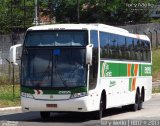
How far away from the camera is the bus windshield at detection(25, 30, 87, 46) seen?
2036 centimetres

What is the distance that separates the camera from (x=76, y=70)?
20.0 metres

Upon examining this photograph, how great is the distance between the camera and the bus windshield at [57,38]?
802 inches

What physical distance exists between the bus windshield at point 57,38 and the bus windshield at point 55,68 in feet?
0.76

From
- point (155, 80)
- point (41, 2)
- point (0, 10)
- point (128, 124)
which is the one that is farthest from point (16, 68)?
point (41, 2)

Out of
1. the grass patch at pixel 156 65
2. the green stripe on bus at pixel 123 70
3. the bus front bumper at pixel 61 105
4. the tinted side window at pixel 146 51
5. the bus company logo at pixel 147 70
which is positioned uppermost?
the tinted side window at pixel 146 51

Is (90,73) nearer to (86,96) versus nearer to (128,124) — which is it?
(86,96)

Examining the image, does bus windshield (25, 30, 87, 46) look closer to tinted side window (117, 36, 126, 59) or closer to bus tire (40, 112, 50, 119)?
bus tire (40, 112, 50, 119)

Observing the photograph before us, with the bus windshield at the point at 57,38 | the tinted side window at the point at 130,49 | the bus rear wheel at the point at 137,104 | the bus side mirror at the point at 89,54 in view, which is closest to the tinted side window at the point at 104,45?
the bus windshield at the point at 57,38

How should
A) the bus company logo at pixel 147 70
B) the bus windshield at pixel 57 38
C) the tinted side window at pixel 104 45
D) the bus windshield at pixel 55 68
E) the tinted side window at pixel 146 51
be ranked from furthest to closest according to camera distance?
the bus company logo at pixel 147 70 → the tinted side window at pixel 146 51 → the tinted side window at pixel 104 45 → the bus windshield at pixel 57 38 → the bus windshield at pixel 55 68

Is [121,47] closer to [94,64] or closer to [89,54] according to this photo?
[94,64]

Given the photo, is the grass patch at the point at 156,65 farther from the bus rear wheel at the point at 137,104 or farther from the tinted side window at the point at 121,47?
the tinted side window at the point at 121,47

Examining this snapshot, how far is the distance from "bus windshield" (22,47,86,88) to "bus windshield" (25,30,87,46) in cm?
23

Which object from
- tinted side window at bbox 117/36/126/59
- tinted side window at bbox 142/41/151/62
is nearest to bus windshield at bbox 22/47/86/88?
tinted side window at bbox 117/36/126/59

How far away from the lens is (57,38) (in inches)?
810
